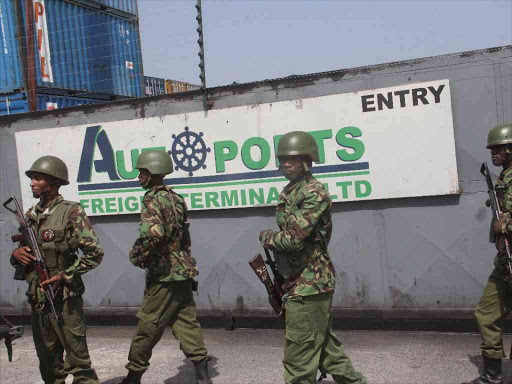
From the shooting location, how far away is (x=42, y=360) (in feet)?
14.7

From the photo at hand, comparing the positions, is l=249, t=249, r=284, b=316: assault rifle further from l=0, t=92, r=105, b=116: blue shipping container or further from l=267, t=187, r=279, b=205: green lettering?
l=0, t=92, r=105, b=116: blue shipping container

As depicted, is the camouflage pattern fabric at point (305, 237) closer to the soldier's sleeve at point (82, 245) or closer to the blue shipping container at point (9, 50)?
the soldier's sleeve at point (82, 245)

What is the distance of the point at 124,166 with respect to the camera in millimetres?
6957

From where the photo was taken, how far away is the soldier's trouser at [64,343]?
4324mm

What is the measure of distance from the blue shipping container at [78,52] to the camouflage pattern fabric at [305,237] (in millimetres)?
7137

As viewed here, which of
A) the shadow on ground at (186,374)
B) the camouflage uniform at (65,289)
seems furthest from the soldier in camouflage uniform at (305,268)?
the shadow on ground at (186,374)

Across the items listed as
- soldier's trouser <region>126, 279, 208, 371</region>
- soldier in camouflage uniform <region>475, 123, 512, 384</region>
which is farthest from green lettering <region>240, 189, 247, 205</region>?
soldier in camouflage uniform <region>475, 123, 512, 384</region>

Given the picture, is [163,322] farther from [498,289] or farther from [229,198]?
[498,289]

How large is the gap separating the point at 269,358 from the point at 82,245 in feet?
6.92

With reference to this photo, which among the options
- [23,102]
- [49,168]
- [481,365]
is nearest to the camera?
[49,168]

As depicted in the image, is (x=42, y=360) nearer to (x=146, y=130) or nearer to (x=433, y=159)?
(x=146, y=130)

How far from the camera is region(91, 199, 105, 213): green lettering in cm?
714

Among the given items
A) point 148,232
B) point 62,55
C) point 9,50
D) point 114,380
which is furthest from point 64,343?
point 62,55

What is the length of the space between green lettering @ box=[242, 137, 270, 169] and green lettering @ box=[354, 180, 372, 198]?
0.94 metres
